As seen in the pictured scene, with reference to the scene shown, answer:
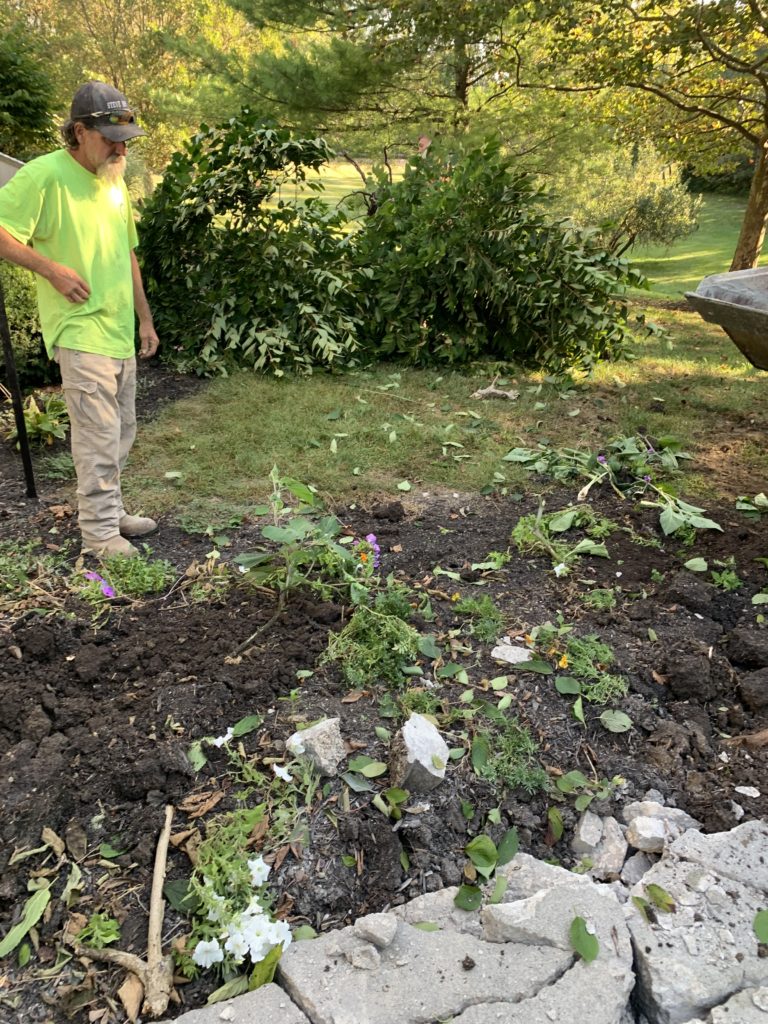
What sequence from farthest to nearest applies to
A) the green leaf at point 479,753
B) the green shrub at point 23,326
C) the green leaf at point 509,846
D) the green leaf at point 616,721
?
1. the green shrub at point 23,326
2. the green leaf at point 616,721
3. the green leaf at point 479,753
4. the green leaf at point 509,846

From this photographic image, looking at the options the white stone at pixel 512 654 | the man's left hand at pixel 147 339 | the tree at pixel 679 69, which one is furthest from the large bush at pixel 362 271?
the white stone at pixel 512 654

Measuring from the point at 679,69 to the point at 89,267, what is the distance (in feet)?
28.4

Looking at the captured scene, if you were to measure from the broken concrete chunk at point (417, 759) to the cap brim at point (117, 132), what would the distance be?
244cm

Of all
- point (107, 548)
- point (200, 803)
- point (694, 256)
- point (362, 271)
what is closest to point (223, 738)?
point (200, 803)

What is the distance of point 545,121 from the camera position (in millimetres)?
10148

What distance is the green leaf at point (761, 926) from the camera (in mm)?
1740

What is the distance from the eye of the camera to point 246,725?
94.0 inches

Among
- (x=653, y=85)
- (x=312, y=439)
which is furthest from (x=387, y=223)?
(x=653, y=85)

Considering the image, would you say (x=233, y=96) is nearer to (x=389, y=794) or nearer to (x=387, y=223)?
(x=387, y=223)

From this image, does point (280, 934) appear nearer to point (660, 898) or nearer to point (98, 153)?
point (660, 898)

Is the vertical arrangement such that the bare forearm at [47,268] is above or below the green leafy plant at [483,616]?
above

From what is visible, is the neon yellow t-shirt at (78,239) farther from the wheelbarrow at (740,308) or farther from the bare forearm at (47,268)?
the wheelbarrow at (740,308)

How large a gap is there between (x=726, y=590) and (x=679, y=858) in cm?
153

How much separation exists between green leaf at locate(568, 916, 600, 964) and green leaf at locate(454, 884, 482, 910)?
25cm
